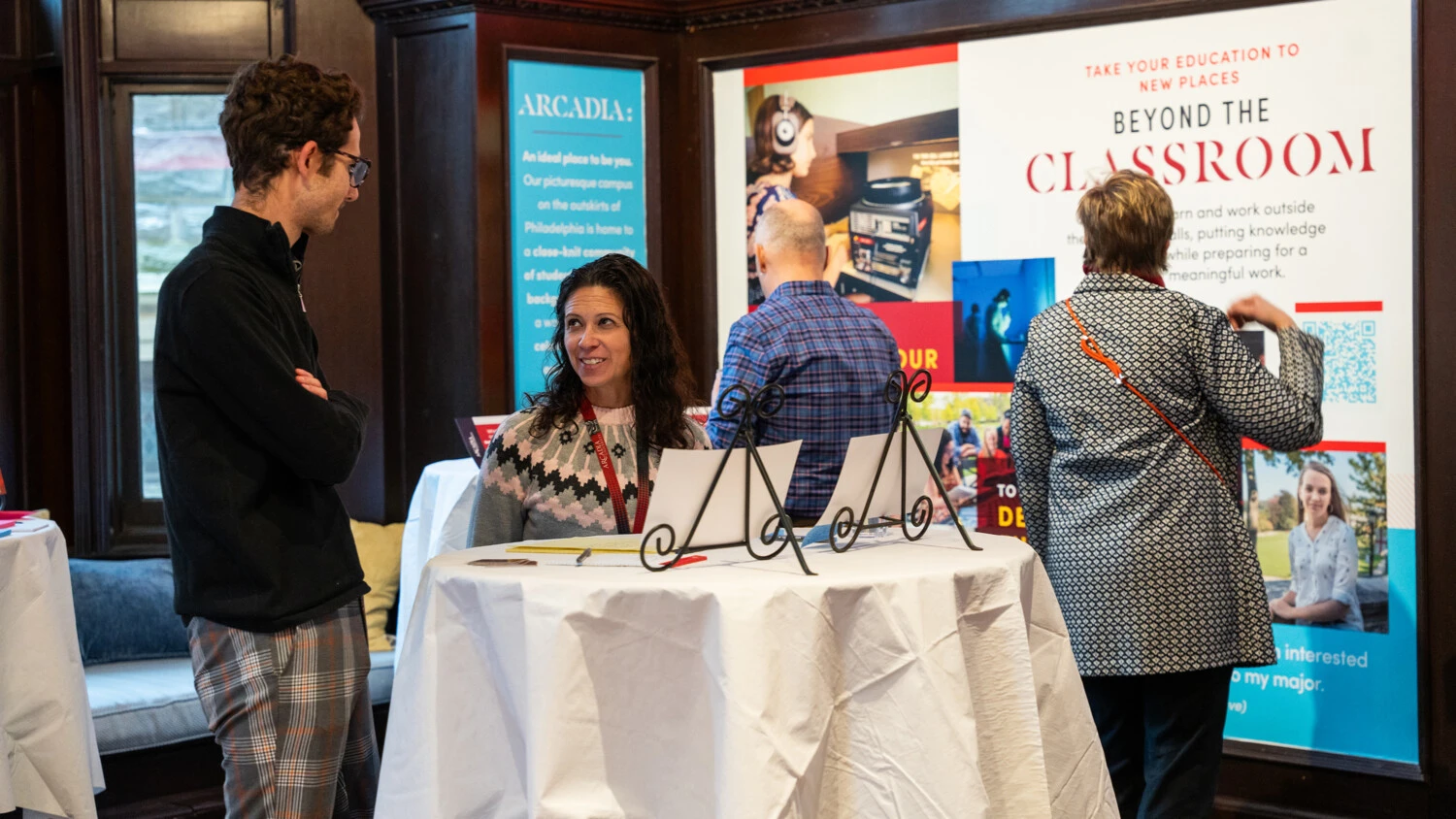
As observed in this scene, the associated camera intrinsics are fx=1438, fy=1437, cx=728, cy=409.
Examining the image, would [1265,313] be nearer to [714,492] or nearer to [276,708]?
[714,492]

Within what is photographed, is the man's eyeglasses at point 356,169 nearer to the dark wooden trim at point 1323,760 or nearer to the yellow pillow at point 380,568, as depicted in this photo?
the yellow pillow at point 380,568

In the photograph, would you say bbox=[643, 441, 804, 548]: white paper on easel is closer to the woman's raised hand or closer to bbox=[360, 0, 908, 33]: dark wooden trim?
the woman's raised hand

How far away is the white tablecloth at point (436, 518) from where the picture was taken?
382cm

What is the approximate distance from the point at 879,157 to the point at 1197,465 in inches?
82.6

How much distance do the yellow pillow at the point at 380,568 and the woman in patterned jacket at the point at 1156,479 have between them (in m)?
2.65

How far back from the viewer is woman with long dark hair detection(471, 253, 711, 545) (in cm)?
252

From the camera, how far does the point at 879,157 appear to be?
463cm

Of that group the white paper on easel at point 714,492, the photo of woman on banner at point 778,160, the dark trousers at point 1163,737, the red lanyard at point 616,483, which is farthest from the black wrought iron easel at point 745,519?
the photo of woman on banner at point 778,160

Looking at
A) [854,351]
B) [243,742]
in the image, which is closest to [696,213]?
[854,351]

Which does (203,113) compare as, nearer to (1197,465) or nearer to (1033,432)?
(1033,432)

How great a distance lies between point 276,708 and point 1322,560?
9.62 feet

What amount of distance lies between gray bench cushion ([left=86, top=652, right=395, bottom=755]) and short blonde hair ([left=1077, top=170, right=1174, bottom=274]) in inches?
84.4

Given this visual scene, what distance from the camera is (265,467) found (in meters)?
2.12

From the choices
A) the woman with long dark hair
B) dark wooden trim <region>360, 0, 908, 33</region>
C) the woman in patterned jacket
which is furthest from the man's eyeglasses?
dark wooden trim <region>360, 0, 908, 33</region>
